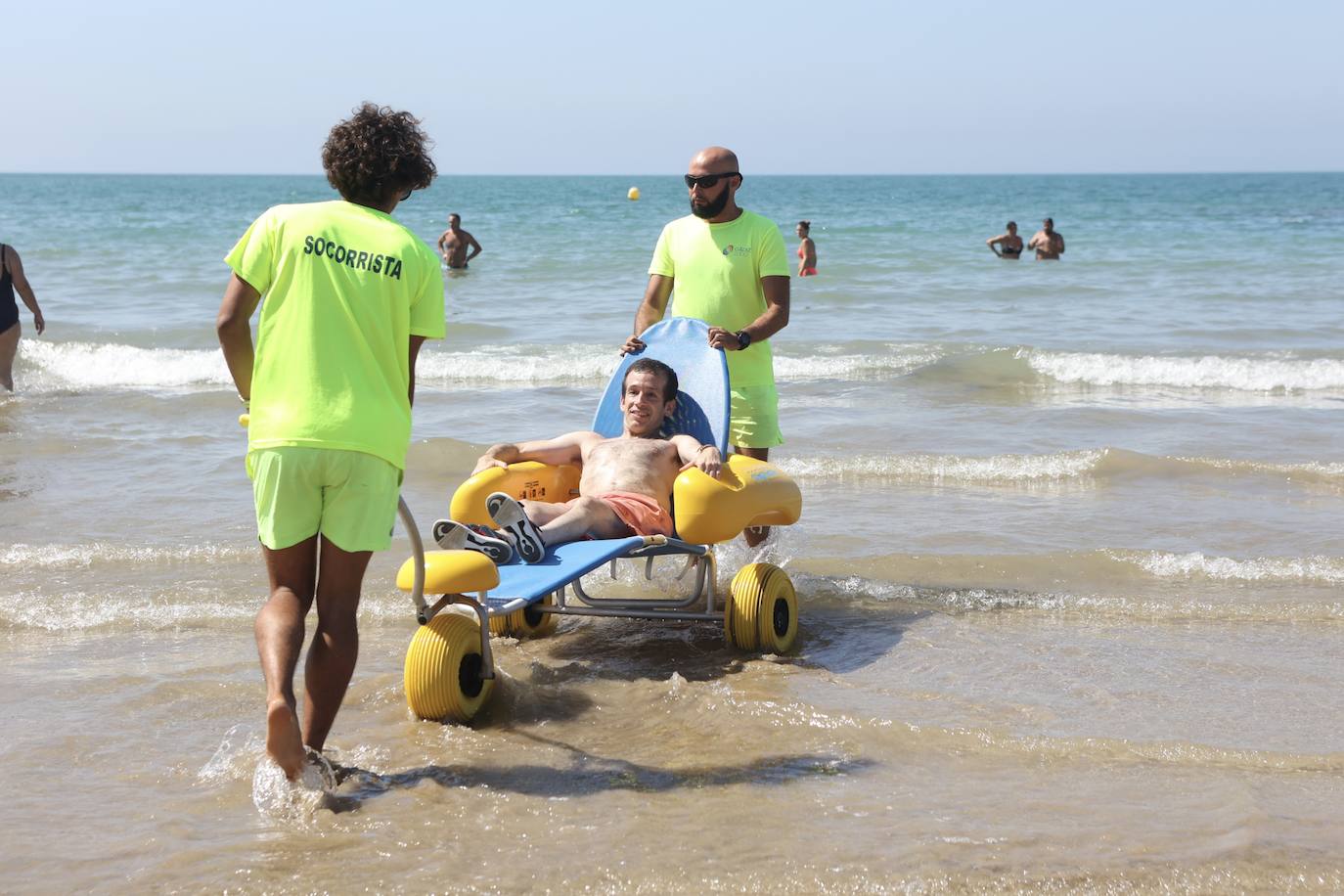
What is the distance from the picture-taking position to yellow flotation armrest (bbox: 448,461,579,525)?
5.26 meters

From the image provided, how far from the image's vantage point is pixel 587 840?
3.45 meters

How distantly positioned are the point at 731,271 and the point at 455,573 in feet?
7.01

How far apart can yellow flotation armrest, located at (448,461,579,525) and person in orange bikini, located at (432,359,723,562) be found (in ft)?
0.14

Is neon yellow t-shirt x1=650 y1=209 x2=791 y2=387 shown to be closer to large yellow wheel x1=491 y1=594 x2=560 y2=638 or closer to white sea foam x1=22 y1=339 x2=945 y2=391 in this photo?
large yellow wheel x1=491 y1=594 x2=560 y2=638

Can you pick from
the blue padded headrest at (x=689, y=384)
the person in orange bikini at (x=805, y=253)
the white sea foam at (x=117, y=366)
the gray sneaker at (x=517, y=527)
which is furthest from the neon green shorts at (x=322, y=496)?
the person in orange bikini at (x=805, y=253)

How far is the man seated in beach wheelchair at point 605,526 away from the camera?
14.0ft

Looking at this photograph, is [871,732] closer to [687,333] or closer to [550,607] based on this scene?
[550,607]

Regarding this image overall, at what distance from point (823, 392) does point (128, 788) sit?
343 inches

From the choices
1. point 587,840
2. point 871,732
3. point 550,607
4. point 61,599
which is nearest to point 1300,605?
point 871,732

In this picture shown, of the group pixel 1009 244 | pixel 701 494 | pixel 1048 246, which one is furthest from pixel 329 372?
pixel 1009 244

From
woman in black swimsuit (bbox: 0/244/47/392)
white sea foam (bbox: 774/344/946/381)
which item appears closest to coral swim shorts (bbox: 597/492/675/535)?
woman in black swimsuit (bbox: 0/244/47/392)

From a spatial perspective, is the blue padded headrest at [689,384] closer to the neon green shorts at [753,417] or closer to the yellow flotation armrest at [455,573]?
the neon green shorts at [753,417]

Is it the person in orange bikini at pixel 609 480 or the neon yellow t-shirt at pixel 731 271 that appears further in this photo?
the neon yellow t-shirt at pixel 731 271

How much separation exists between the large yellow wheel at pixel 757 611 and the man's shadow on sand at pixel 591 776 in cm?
105
